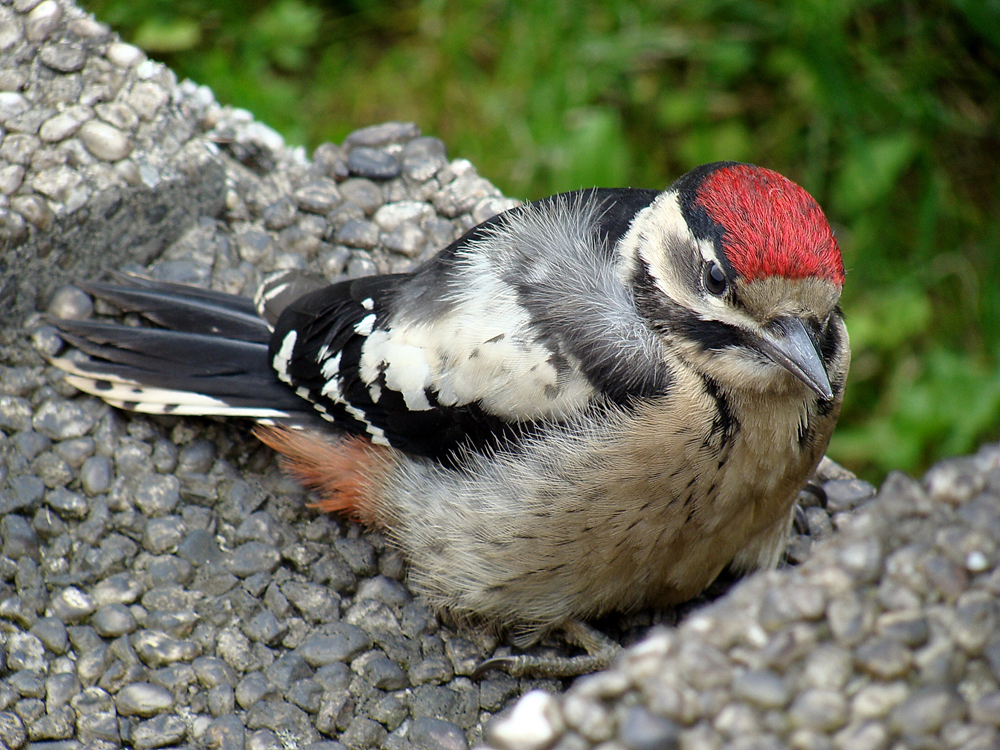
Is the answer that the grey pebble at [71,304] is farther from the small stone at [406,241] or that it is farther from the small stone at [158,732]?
the small stone at [158,732]

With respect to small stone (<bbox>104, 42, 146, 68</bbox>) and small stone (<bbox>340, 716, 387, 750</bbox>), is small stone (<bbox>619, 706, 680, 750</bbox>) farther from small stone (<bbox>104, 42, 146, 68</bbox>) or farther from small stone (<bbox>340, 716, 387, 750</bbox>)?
small stone (<bbox>104, 42, 146, 68</bbox>)

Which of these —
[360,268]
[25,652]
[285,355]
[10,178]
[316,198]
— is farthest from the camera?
[316,198]

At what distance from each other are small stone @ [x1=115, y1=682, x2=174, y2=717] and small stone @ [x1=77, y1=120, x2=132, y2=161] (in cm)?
164

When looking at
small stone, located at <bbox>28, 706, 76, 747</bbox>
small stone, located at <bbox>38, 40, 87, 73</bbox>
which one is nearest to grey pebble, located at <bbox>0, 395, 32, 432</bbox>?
small stone, located at <bbox>28, 706, 76, 747</bbox>

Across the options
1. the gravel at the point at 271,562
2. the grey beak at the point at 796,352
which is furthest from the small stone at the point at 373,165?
the grey beak at the point at 796,352

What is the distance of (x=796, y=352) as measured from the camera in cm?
224

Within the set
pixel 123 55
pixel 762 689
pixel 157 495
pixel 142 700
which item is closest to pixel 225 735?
pixel 142 700

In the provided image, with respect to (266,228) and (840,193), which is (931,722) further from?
(840,193)

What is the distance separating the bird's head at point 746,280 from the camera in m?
2.23

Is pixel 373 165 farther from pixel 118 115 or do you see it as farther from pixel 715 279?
pixel 715 279

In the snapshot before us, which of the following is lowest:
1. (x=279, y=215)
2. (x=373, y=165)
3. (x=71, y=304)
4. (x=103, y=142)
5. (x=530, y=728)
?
(x=71, y=304)

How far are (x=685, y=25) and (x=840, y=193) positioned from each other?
1054 mm

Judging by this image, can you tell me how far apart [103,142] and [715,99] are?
2788mm

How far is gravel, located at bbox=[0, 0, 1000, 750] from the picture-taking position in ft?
4.81
